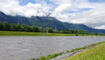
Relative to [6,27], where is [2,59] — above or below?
below

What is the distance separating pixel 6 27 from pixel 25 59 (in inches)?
4710

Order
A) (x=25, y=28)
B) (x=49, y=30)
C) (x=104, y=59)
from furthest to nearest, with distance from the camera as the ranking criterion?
A: (x=49, y=30) → (x=25, y=28) → (x=104, y=59)

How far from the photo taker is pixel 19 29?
139250 mm

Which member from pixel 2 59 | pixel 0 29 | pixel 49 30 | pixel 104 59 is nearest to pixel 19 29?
pixel 0 29

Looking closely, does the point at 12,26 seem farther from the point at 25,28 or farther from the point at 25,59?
the point at 25,59

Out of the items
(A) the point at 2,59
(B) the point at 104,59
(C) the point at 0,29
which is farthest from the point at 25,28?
(B) the point at 104,59

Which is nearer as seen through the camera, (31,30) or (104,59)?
(104,59)

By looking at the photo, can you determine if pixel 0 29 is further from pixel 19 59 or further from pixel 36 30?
pixel 19 59

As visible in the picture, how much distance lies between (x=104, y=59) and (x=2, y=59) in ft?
52.7

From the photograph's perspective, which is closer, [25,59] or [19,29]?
[25,59]

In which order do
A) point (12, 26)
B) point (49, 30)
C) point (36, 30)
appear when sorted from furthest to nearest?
1. point (49, 30)
2. point (36, 30)
3. point (12, 26)

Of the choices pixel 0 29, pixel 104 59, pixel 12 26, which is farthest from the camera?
pixel 12 26

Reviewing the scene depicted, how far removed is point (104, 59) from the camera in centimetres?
1030

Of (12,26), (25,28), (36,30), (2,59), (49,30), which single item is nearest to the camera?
(2,59)
